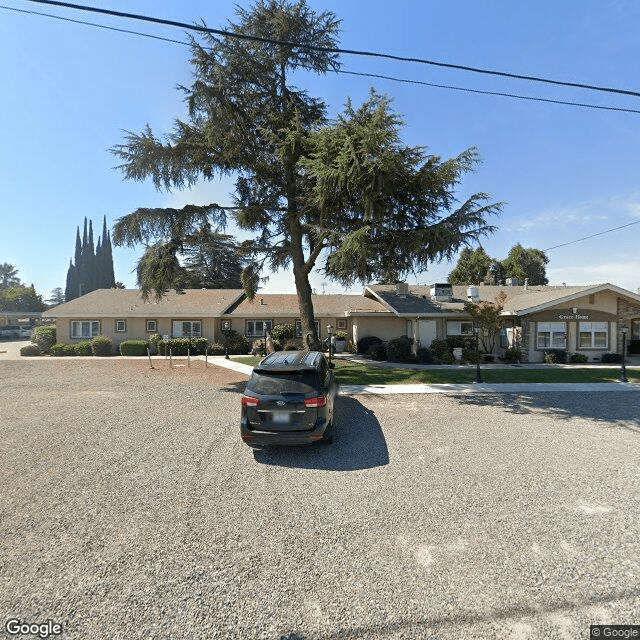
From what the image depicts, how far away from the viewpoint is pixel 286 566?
357 centimetres

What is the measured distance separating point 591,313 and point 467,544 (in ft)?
72.8

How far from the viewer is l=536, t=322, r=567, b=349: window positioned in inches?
821

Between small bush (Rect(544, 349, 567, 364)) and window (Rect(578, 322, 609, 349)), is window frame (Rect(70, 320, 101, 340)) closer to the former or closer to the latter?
small bush (Rect(544, 349, 567, 364))

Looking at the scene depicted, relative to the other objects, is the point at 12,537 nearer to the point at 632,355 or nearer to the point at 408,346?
the point at 408,346

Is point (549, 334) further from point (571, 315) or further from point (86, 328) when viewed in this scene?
point (86, 328)

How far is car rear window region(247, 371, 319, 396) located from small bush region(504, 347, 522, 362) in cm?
1787

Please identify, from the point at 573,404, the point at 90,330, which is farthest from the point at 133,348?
the point at 573,404

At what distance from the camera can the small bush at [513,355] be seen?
67.5 ft

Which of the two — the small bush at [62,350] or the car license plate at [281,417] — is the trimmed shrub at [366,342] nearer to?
the car license plate at [281,417]

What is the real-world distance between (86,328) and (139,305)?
3.92 metres

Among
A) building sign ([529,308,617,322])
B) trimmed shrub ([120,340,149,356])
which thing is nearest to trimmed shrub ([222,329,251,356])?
trimmed shrub ([120,340,149,356])

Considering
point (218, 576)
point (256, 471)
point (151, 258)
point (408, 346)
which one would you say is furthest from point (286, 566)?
point (408, 346)

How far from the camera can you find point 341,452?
263 inches

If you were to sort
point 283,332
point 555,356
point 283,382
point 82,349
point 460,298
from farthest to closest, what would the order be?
point 460,298, point 283,332, point 82,349, point 555,356, point 283,382
